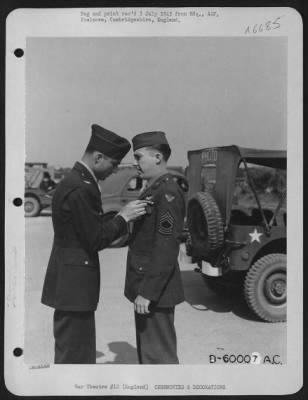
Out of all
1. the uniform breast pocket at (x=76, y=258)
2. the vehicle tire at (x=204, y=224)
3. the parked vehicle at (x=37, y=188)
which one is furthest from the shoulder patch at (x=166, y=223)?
the parked vehicle at (x=37, y=188)

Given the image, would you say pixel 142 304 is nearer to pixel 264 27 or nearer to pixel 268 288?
pixel 268 288

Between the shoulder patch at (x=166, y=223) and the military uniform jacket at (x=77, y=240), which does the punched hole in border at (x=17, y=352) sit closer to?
the military uniform jacket at (x=77, y=240)

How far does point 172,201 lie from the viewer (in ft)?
6.13

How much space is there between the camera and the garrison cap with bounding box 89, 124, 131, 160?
6.39 feet

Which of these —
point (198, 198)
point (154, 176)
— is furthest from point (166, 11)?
point (198, 198)

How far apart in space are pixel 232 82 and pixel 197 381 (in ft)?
4.62

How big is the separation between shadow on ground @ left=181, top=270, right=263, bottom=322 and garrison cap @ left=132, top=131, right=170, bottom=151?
63 cm

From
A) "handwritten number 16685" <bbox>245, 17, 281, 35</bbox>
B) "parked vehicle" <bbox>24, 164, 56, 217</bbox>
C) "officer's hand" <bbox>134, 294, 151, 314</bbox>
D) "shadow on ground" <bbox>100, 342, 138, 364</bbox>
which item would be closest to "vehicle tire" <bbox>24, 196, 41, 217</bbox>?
"parked vehicle" <bbox>24, 164, 56, 217</bbox>

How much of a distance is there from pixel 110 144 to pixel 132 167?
0.14 metres

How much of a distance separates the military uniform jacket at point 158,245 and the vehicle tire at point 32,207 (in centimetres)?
45

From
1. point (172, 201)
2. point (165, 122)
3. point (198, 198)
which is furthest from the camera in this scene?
point (198, 198)

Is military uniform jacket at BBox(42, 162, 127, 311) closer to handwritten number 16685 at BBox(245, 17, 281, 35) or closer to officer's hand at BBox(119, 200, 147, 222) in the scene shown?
officer's hand at BBox(119, 200, 147, 222)

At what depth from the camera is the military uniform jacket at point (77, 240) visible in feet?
6.15

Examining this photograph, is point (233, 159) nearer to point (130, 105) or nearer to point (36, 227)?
point (130, 105)
